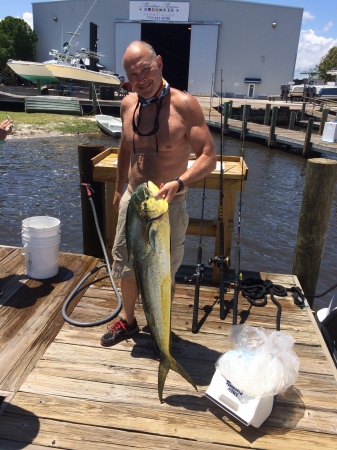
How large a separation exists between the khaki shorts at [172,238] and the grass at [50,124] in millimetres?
18002

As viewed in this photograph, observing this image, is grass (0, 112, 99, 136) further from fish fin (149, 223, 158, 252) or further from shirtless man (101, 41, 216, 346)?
fish fin (149, 223, 158, 252)

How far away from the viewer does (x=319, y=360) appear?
125 inches

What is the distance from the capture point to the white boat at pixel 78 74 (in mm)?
30094

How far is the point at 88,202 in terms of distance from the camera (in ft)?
16.1

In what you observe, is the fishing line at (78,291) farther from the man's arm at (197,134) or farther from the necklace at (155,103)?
the necklace at (155,103)

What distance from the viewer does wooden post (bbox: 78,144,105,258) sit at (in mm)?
4666

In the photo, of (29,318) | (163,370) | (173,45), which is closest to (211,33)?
(173,45)

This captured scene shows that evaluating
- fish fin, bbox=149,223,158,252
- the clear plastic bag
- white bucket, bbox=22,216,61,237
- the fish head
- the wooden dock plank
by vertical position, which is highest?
the fish head

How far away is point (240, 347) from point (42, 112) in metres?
24.6

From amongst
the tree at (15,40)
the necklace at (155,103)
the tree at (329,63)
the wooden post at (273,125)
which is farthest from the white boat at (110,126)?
the tree at (329,63)

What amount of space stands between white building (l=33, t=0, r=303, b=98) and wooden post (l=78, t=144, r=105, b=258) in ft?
125

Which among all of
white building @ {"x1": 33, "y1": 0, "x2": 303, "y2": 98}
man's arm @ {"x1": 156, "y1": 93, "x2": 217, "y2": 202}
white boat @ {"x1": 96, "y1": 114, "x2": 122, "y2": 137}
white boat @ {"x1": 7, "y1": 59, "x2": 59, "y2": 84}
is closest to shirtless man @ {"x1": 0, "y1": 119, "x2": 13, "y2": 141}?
man's arm @ {"x1": 156, "y1": 93, "x2": 217, "y2": 202}

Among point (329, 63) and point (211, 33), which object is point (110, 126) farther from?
point (329, 63)

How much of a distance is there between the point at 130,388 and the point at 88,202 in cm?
265
